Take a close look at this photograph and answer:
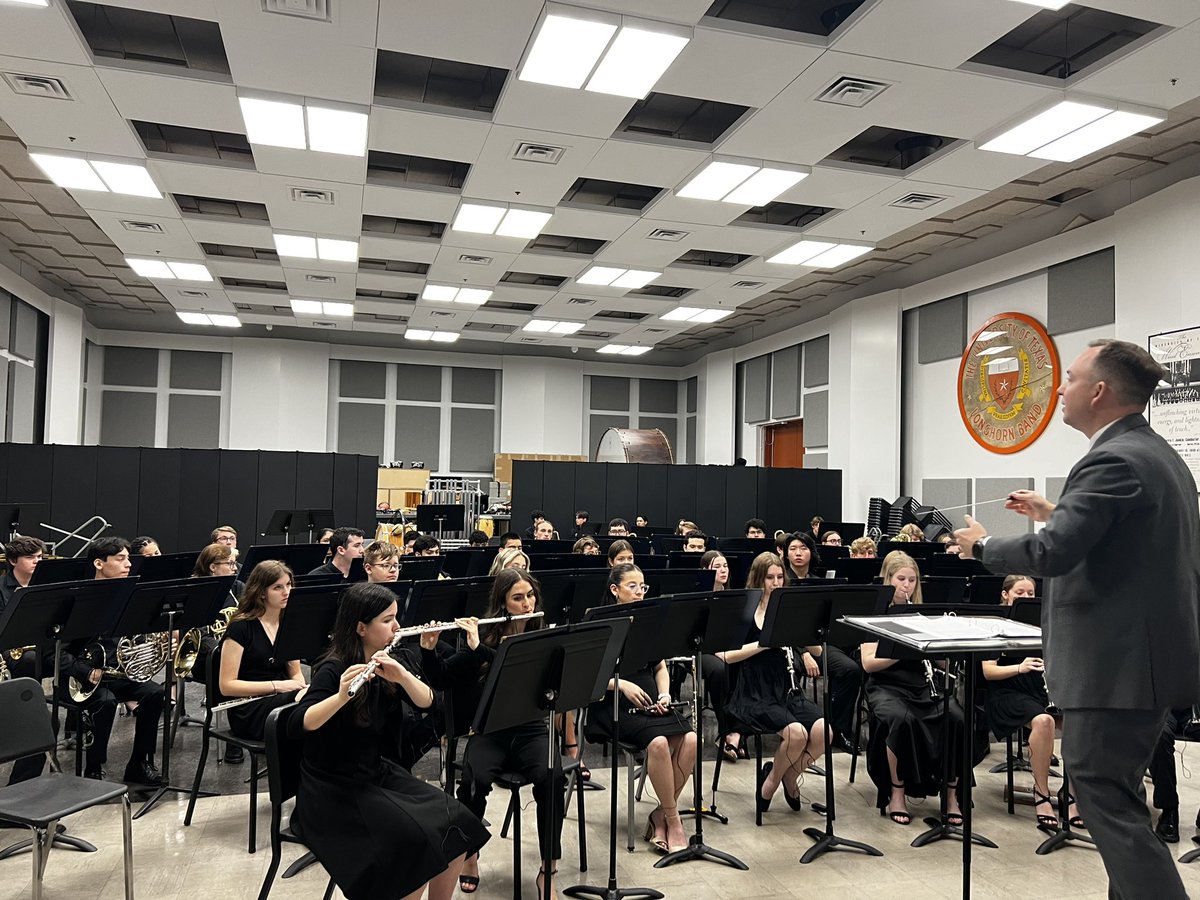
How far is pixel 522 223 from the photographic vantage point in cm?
1022

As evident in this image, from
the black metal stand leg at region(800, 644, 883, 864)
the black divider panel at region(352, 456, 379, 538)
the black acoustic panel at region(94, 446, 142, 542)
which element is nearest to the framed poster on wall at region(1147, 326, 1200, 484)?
the black metal stand leg at region(800, 644, 883, 864)

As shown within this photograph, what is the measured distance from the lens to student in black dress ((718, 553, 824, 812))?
4.77 meters

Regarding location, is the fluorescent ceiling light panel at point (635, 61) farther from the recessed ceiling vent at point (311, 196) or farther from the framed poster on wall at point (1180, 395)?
the framed poster on wall at point (1180, 395)

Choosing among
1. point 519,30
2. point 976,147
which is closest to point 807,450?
point 976,147

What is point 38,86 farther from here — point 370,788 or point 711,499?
point 711,499

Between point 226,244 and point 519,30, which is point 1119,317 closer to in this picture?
point 519,30

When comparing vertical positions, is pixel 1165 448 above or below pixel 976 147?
below

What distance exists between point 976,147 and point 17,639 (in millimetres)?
8041

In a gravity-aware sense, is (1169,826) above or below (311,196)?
below

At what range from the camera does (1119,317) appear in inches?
371

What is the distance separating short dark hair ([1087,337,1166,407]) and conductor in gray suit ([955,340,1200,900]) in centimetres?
5

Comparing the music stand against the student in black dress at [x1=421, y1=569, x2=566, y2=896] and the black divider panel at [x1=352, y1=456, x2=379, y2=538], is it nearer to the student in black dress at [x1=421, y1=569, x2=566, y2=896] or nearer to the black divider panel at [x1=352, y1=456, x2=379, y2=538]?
the student in black dress at [x1=421, y1=569, x2=566, y2=896]

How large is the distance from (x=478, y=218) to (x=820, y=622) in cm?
712

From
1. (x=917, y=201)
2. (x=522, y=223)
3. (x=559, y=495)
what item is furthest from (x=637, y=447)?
(x=917, y=201)
